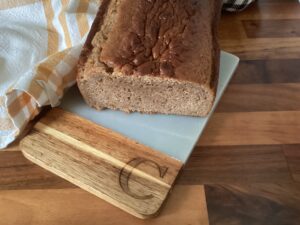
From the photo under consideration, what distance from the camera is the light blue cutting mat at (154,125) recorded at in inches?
42.4

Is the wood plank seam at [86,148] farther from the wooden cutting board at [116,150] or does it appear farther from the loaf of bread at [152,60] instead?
the loaf of bread at [152,60]

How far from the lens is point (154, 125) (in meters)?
1.14

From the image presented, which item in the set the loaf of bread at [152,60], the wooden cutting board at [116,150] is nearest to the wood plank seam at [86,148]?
the wooden cutting board at [116,150]

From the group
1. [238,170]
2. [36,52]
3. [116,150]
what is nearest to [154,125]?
[116,150]

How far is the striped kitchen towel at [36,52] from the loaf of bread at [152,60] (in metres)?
0.09

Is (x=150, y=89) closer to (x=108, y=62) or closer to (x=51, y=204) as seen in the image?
(x=108, y=62)

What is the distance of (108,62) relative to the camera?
1066mm

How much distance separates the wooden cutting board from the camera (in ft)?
3.19

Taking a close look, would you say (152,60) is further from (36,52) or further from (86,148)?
(36,52)

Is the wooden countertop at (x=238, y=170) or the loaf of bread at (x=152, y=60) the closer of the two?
the wooden countertop at (x=238, y=170)

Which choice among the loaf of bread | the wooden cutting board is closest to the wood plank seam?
the wooden cutting board

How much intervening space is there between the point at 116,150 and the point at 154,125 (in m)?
0.16

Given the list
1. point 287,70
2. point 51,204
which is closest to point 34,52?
point 51,204

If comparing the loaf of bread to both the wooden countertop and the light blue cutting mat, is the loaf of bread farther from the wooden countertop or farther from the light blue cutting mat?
the wooden countertop
